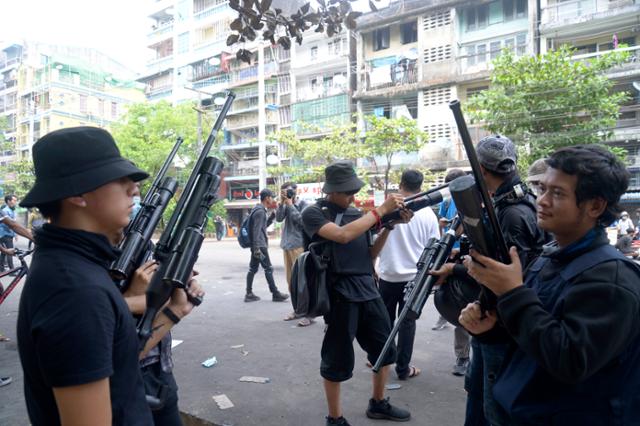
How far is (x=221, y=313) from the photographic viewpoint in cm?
696

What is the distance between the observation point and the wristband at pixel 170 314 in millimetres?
1908

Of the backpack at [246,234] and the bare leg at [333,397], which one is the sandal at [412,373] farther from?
the backpack at [246,234]

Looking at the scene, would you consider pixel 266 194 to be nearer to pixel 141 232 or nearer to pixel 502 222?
pixel 141 232

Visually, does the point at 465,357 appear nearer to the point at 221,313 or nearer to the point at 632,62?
the point at 221,313

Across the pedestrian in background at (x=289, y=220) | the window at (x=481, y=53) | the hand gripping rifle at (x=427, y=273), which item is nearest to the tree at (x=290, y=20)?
the hand gripping rifle at (x=427, y=273)

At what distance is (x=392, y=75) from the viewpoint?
81.7 ft

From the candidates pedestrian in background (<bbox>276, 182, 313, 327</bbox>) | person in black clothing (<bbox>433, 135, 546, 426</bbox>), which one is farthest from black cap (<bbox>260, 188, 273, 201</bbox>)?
person in black clothing (<bbox>433, 135, 546, 426</bbox>)

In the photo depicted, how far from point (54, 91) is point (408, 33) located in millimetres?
36629

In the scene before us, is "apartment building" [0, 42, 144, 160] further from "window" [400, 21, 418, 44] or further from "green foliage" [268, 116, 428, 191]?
"window" [400, 21, 418, 44]

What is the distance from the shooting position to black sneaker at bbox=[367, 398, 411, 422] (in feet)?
11.0

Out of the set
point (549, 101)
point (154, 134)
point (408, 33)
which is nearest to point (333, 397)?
point (549, 101)

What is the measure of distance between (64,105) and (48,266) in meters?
50.9

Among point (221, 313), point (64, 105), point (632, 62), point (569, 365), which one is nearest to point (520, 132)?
point (632, 62)

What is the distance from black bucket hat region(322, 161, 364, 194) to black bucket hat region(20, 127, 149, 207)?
2035mm
